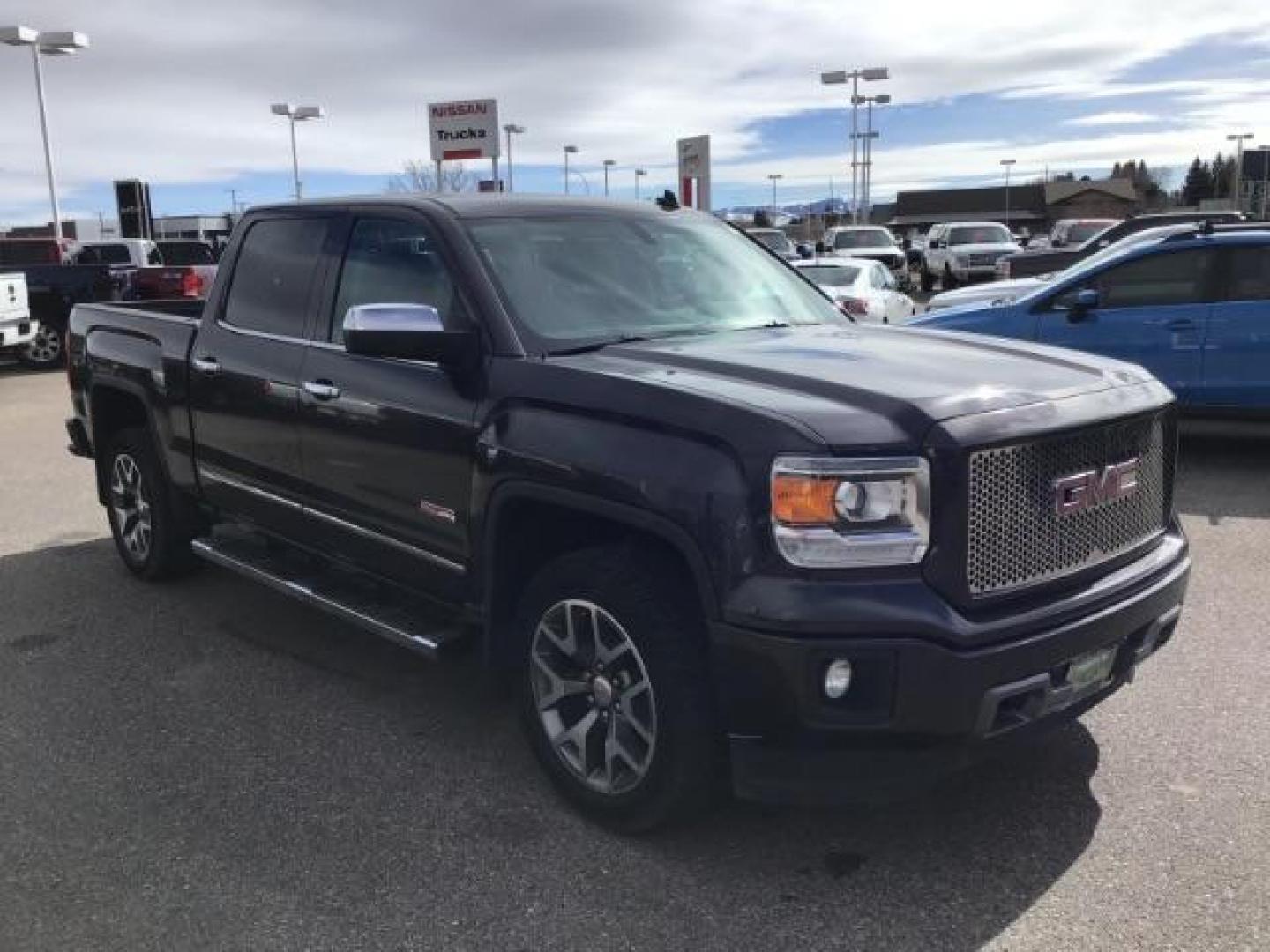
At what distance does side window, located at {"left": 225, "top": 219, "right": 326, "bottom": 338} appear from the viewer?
4715 mm

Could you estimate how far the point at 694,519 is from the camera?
9.82ft

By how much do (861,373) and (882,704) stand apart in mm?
980

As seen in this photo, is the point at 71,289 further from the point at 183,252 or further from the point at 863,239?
the point at 863,239

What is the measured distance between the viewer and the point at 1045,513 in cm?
312

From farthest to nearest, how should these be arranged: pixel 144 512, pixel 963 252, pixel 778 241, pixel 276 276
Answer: pixel 963 252
pixel 778 241
pixel 144 512
pixel 276 276

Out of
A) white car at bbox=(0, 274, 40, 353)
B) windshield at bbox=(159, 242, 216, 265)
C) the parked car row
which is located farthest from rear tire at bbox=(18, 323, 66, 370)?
windshield at bbox=(159, 242, 216, 265)

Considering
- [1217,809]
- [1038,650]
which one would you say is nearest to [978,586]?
[1038,650]

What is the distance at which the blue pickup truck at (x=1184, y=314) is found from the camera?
8281mm

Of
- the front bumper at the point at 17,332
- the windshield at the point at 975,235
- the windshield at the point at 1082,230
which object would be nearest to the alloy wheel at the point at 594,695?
the front bumper at the point at 17,332

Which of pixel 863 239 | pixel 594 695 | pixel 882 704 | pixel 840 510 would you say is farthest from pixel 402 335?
pixel 863 239

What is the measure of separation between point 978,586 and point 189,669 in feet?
11.3

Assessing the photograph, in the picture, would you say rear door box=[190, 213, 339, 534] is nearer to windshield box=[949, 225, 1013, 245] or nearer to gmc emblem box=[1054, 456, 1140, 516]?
gmc emblem box=[1054, 456, 1140, 516]

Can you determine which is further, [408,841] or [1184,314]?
[1184,314]

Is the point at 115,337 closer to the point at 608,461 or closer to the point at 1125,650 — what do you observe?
the point at 608,461
